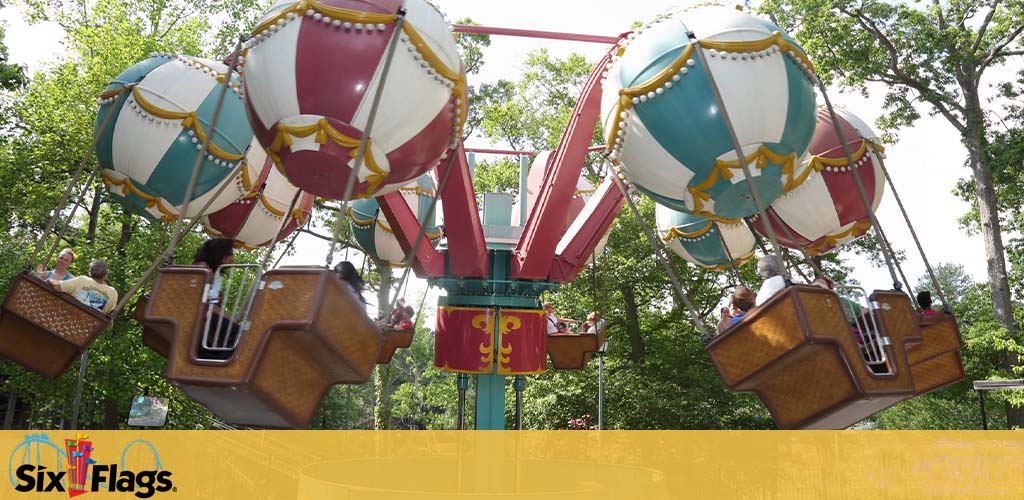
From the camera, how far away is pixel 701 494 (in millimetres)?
12078

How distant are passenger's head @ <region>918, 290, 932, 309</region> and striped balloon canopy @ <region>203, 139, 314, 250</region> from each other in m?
4.95

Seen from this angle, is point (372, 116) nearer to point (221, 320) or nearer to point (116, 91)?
point (221, 320)

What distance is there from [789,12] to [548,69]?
793cm

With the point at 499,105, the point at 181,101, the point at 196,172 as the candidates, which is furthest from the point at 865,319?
the point at 499,105

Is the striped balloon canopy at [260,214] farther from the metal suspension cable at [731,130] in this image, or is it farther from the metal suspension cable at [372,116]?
the metal suspension cable at [731,130]

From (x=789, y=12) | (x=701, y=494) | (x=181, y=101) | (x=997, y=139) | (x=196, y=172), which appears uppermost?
(x=789, y=12)

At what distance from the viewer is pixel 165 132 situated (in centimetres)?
508

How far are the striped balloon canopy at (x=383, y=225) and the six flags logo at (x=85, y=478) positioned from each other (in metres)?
3.23

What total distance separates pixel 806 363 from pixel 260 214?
5003 mm

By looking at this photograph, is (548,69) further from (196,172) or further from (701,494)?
(196,172)

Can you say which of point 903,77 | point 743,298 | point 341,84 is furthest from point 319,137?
point 903,77

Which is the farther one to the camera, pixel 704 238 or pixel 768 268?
pixel 704 238

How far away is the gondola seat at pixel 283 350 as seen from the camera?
10.2 feet

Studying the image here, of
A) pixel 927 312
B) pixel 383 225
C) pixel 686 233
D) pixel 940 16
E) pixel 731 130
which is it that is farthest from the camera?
pixel 940 16
